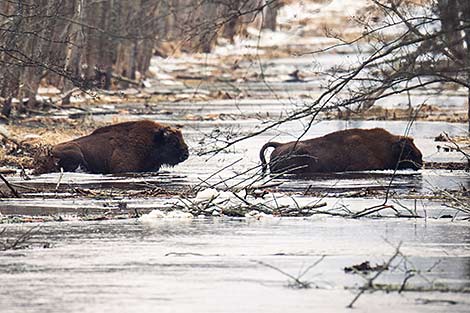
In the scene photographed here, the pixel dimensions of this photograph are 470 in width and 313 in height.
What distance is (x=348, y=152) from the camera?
20.6 metres

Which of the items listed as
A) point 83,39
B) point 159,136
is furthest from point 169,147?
point 83,39

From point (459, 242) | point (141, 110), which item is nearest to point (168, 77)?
point (141, 110)

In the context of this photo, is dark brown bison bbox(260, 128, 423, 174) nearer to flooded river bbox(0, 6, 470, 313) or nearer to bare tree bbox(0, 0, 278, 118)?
flooded river bbox(0, 6, 470, 313)

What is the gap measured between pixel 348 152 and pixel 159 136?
322cm

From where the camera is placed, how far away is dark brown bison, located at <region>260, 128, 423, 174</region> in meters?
20.4

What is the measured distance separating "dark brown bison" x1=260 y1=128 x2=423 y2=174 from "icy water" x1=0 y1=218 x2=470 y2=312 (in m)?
6.48

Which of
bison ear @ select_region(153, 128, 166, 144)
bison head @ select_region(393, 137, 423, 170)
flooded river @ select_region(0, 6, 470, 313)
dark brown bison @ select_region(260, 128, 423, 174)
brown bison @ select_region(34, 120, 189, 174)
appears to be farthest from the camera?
bison ear @ select_region(153, 128, 166, 144)

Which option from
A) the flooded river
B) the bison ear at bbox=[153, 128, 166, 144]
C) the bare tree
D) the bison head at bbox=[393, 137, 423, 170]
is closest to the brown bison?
the bison ear at bbox=[153, 128, 166, 144]

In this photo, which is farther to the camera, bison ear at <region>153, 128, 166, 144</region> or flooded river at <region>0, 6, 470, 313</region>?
bison ear at <region>153, 128, 166, 144</region>

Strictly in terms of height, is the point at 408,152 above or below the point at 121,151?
above

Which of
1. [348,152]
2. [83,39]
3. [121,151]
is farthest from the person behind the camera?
[83,39]

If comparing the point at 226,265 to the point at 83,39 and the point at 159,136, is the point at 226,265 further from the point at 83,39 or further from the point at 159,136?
the point at 83,39

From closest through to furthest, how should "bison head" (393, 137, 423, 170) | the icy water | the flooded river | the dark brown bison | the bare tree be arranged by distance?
the icy water < the flooded river < the bare tree < the dark brown bison < "bison head" (393, 137, 423, 170)

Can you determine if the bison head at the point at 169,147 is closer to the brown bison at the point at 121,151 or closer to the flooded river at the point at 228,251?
the brown bison at the point at 121,151
